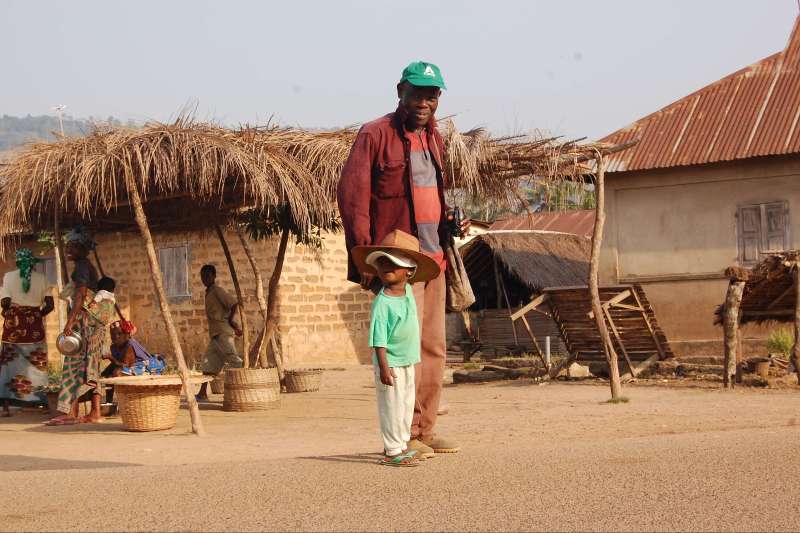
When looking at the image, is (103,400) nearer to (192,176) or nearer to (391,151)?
(192,176)

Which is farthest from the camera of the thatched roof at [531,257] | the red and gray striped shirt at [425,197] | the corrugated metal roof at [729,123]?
the thatched roof at [531,257]

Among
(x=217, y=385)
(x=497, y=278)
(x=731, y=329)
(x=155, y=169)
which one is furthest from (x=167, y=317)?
(x=497, y=278)

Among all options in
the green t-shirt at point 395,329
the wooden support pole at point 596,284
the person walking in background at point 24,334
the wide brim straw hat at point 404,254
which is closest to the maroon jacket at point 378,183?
the wide brim straw hat at point 404,254

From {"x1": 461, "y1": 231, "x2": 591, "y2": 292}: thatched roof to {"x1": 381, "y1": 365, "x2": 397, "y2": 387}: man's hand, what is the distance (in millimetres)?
16700

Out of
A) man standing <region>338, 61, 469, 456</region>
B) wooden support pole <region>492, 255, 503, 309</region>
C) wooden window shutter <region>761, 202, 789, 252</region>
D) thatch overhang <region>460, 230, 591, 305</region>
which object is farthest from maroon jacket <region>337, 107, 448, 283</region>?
wooden support pole <region>492, 255, 503, 309</region>

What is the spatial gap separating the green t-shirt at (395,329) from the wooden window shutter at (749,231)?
511 inches

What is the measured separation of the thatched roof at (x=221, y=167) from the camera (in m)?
9.13

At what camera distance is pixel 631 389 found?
1223 cm

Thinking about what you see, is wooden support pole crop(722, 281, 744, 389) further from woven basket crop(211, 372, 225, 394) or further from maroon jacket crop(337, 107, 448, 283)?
maroon jacket crop(337, 107, 448, 283)

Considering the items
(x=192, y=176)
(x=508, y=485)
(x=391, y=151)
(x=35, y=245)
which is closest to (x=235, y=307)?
(x=192, y=176)

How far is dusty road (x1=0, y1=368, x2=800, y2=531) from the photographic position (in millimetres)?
4203

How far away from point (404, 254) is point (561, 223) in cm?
2491

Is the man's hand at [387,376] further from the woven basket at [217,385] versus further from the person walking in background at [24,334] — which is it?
the woven basket at [217,385]

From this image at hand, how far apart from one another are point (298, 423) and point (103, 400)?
10.1ft
